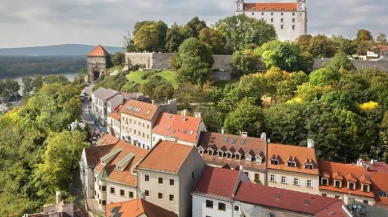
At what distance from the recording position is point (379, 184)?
116ft

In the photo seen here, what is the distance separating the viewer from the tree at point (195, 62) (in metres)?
66.1

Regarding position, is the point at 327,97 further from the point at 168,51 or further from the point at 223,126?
the point at 168,51

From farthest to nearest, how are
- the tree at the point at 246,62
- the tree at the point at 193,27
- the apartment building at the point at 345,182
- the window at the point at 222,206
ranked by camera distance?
the tree at the point at 193,27, the tree at the point at 246,62, the apartment building at the point at 345,182, the window at the point at 222,206

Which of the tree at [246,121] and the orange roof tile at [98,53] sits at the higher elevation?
the orange roof tile at [98,53]

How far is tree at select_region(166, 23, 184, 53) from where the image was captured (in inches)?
3250

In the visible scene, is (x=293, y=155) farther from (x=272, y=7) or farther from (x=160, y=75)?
(x=272, y=7)

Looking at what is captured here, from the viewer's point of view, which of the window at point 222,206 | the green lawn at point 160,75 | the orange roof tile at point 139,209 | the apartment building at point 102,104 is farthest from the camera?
the green lawn at point 160,75

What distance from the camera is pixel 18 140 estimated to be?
184 ft

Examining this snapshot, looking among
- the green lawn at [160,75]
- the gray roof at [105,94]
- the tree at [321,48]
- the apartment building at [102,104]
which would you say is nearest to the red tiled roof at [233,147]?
the apartment building at [102,104]

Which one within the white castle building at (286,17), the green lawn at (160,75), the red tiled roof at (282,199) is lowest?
the red tiled roof at (282,199)

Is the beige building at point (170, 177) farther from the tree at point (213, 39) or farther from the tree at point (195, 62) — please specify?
the tree at point (213, 39)

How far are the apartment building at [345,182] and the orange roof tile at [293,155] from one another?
119cm

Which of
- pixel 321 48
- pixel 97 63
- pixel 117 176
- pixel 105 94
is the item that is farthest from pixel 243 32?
pixel 117 176

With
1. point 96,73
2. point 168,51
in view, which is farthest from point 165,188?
point 96,73
